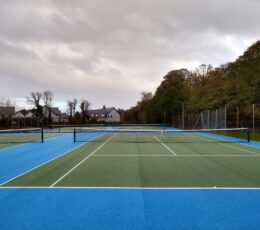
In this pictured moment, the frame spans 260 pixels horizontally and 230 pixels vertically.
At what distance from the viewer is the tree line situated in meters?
35.6

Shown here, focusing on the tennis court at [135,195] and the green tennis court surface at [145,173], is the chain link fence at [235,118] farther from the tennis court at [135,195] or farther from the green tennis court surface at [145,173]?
the tennis court at [135,195]

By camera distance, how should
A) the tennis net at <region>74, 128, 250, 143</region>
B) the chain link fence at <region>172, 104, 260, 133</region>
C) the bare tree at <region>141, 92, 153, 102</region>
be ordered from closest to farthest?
the tennis net at <region>74, 128, 250, 143</region>
the chain link fence at <region>172, 104, 260, 133</region>
the bare tree at <region>141, 92, 153, 102</region>

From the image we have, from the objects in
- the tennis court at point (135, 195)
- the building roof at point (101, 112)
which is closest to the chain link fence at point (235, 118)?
the tennis court at point (135, 195)

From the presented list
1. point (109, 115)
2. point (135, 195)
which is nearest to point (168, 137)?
point (135, 195)

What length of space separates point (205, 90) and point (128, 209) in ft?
150

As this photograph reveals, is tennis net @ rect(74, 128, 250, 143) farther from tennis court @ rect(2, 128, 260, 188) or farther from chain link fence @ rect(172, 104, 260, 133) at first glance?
tennis court @ rect(2, 128, 260, 188)

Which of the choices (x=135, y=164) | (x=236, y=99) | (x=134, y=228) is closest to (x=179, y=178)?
(x=135, y=164)

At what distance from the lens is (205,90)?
50031mm

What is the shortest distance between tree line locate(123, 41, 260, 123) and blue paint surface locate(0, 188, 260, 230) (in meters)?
28.7

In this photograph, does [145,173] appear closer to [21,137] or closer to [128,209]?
[128,209]

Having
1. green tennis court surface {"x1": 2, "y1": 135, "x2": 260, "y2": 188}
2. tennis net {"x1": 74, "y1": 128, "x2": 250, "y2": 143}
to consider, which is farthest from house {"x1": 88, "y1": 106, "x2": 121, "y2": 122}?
green tennis court surface {"x1": 2, "y1": 135, "x2": 260, "y2": 188}

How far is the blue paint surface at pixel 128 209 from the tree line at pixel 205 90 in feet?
94.2

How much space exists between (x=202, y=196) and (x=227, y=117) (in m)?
26.3

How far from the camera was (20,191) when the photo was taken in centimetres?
742
